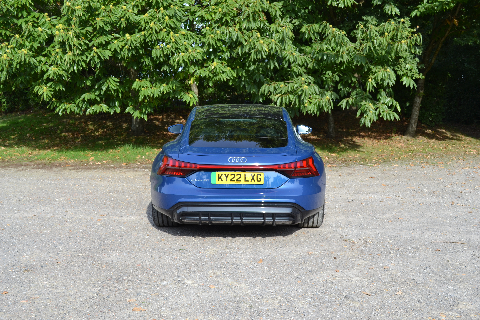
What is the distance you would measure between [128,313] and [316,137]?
13757mm

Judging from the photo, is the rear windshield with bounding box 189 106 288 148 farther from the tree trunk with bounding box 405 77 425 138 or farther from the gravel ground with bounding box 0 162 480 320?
the tree trunk with bounding box 405 77 425 138

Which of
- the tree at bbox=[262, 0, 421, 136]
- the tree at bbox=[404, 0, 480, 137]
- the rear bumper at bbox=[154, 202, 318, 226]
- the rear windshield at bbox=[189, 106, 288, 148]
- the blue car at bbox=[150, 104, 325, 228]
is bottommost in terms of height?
the rear bumper at bbox=[154, 202, 318, 226]

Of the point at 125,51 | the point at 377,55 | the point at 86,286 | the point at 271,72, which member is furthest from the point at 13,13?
the point at 86,286

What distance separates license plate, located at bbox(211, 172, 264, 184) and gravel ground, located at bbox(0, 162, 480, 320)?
2.41ft

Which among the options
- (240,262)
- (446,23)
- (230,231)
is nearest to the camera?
(240,262)

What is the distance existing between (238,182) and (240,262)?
0.85m

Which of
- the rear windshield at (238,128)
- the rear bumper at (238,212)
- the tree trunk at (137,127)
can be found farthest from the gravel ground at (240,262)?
the tree trunk at (137,127)

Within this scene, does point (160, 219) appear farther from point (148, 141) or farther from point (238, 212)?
point (148, 141)

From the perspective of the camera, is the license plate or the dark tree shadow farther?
the dark tree shadow

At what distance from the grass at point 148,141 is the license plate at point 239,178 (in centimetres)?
717

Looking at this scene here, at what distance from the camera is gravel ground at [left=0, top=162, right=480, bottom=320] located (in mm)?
3562

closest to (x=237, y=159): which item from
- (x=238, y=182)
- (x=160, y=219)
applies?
(x=238, y=182)

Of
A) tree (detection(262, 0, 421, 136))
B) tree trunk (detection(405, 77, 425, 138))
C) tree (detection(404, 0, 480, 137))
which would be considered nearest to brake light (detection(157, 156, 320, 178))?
tree (detection(262, 0, 421, 136))

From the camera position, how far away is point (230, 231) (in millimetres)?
5727
